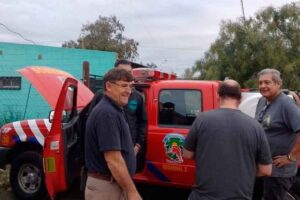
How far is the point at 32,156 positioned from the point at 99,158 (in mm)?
3281

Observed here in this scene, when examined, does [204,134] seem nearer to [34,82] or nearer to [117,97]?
[117,97]

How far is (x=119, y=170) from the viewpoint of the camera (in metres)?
2.97

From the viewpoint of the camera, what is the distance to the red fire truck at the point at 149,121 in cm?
507

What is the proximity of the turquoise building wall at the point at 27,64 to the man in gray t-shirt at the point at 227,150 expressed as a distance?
1130 centimetres

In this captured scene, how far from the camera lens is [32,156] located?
6.13 meters

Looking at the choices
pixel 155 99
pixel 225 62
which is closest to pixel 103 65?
pixel 225 62

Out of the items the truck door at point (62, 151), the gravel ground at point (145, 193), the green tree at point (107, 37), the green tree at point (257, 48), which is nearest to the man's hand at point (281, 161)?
the truck door at point (62, 151)

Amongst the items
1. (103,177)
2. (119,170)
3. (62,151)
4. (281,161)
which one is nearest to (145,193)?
(62,151)

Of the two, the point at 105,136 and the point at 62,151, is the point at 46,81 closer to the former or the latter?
the point at 62,151

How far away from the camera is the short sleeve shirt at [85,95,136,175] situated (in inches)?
118

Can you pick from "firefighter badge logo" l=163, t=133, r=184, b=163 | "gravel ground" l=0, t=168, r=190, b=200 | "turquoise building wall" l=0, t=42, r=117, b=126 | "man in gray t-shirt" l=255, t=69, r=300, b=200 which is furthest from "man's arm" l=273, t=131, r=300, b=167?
"turquoise building wall" l=0, t=42, r=117, b=126

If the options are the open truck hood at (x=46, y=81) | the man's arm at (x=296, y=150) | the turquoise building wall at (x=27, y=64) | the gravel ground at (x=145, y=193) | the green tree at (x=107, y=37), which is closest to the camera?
the man's arm at (x=296, y=150)

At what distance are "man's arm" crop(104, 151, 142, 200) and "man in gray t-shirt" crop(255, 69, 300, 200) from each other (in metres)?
1.62

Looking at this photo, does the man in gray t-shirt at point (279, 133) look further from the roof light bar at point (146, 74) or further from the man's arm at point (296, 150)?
the roof light bar at point (146, 74)
